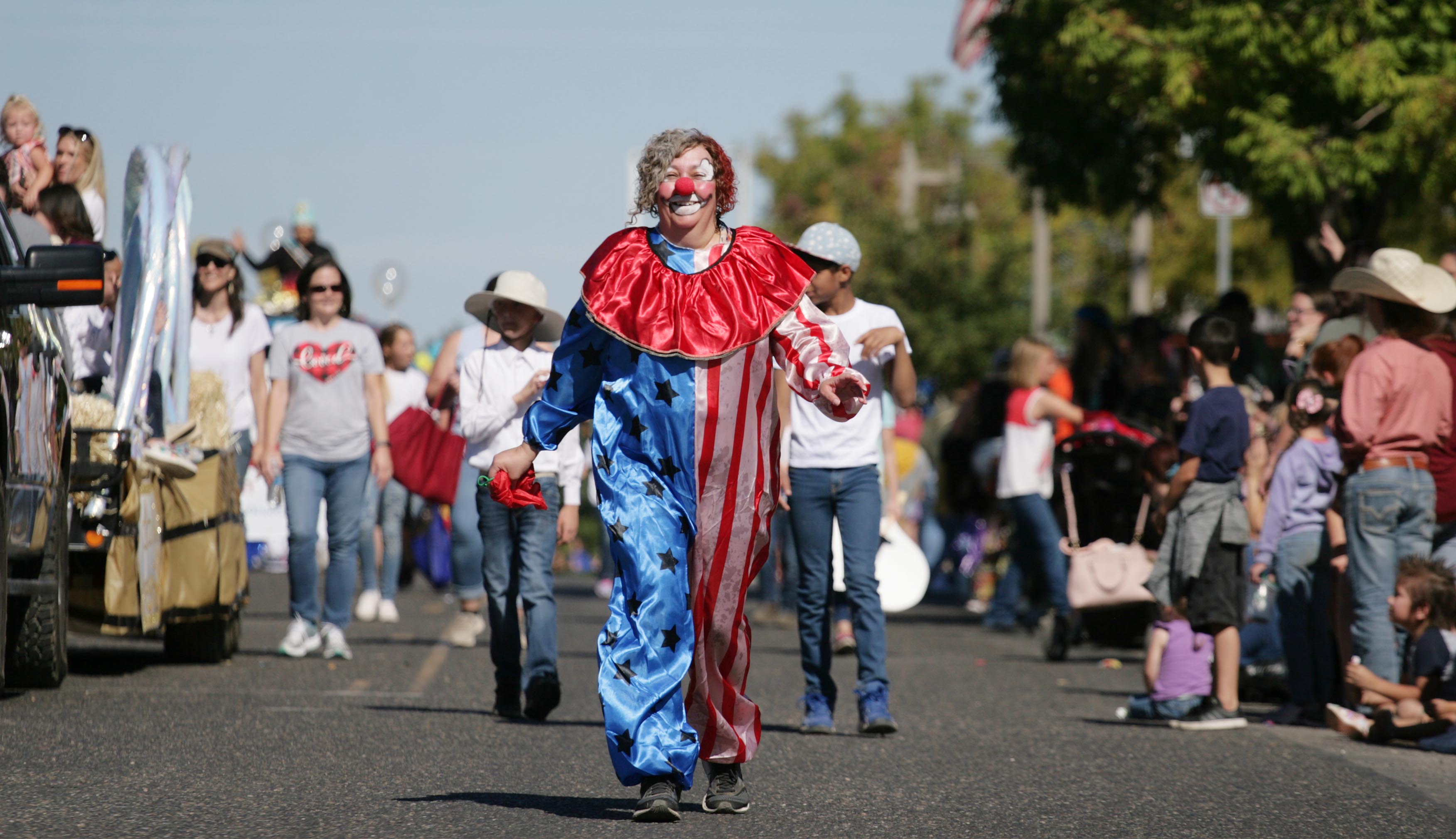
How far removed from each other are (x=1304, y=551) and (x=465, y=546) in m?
4.93

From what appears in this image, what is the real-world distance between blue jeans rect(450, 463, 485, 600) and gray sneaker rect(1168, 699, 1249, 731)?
3.53 meters

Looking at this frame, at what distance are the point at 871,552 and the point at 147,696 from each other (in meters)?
3.25

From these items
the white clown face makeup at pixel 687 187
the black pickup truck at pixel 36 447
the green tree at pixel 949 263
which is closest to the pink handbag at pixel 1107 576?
the black pickup truck at pixel 36 447

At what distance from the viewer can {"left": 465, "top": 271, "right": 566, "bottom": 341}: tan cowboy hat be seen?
901 centimetres

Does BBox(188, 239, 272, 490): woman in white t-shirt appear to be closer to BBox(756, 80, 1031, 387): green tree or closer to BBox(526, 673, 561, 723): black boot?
BBox(526, 673, 561, 723): black boot

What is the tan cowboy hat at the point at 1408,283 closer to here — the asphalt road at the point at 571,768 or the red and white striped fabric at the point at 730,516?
the asphalt road at the point at 571,768

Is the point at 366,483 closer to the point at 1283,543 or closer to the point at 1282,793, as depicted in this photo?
the point at 1283,543

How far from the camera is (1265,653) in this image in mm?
10578

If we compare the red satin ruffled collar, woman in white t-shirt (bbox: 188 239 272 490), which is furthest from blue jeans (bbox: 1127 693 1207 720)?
woman in white t-shirt (bbox: 188 239 272 490)

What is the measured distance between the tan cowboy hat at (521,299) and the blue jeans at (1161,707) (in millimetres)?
3093

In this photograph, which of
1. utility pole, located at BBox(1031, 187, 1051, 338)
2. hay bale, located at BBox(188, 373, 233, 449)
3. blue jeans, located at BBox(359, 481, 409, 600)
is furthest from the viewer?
utility pole, located at BBox(1031, 187, 1051, 338)

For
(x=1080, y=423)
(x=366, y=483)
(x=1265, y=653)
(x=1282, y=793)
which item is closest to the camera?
(x=1282, y=793)

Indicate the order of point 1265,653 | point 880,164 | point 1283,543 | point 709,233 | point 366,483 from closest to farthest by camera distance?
point 709,233 → point 1283,543 → point 1265,653 → point 366,483 → point 880,164

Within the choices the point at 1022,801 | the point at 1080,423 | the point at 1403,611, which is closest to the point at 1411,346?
the point at 1403,611
